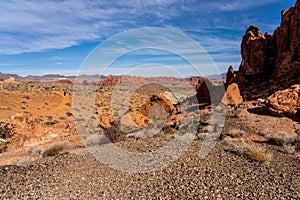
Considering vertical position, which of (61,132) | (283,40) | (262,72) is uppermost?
(283,40)

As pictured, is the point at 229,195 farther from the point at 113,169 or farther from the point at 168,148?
the point at 168,148

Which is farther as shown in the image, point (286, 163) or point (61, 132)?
point (61, 132)

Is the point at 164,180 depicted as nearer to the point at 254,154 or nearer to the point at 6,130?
the point at 254,154

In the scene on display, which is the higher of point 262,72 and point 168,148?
point 262,72

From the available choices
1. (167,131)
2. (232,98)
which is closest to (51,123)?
(167,131)

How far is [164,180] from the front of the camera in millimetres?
6199

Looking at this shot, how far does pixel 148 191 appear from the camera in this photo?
5.63m

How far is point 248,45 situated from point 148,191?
2800 cm

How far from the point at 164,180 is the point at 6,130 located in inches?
433

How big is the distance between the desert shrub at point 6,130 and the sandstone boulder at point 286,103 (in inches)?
590

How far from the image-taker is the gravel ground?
5.39 m

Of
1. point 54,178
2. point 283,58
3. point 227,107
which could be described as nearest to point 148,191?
point 54,178

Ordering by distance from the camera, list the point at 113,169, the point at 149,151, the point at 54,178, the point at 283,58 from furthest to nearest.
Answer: the point at 283,58 → the point at 149,151 → the point at 113,169 → the point at 54,178

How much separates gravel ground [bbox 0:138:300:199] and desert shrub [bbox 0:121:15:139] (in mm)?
6887
